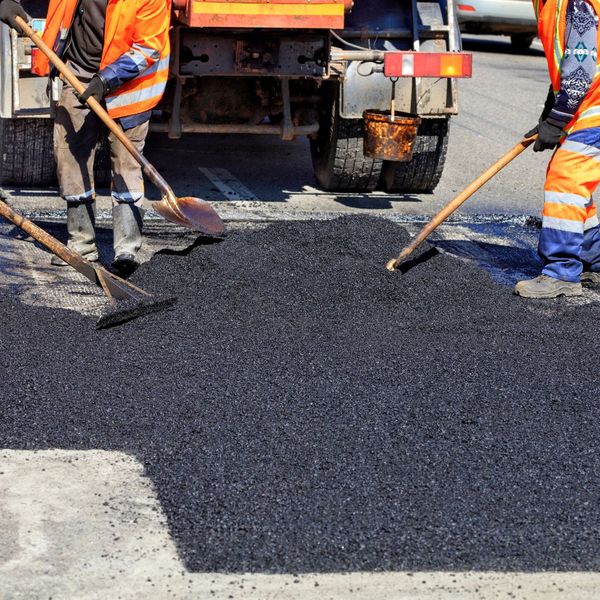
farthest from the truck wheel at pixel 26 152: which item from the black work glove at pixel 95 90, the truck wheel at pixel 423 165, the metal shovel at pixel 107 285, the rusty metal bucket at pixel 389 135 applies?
the truck wheel at pixel 423 165

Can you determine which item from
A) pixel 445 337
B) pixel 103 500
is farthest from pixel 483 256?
pixel 103 500

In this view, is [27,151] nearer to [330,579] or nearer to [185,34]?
[185,34]

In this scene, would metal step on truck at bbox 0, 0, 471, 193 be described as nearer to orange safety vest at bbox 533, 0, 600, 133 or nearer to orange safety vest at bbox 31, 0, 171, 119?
orange safety vest at bbox 31, 0, 171, 119

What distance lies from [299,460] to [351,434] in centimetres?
29

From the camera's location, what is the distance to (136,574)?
3111 millimetres

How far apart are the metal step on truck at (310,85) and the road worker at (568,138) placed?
136cm

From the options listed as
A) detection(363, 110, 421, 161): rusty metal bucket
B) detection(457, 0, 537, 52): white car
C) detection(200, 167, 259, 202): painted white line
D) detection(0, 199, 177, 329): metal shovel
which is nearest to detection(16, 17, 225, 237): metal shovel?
detection(0, 199, 177, 329): metal shovel

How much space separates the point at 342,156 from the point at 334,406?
3654 millimetres

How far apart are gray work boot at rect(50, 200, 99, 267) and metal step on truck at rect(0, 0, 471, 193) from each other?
0.82 meters

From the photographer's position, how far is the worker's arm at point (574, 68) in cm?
539

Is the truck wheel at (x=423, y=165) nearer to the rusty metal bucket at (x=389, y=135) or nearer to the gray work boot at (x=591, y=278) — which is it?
the rusty metal bucket at (x=389, y=135)

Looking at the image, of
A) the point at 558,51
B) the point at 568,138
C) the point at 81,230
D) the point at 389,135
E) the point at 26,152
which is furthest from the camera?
the point at 26,152

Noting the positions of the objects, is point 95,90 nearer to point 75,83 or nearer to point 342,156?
point 75,83

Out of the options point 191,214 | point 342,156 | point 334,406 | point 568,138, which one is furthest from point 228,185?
point 334,406
